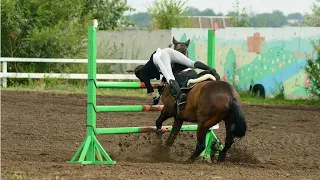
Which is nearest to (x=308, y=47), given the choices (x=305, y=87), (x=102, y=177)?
(x=305, y=87)

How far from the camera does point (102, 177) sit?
29.0ft

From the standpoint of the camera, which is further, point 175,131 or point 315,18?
point 315,18

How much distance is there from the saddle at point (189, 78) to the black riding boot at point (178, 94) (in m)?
0.06

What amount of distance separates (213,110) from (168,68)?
1161 millimetres

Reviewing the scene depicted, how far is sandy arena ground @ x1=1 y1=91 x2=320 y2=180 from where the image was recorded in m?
9.52

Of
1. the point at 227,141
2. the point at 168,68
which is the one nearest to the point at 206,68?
the point at 168,68

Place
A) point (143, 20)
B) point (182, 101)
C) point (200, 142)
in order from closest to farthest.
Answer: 1. point (200, 142)
2. point (182, 101)
3. point (143, 20)

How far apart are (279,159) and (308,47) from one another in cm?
1104

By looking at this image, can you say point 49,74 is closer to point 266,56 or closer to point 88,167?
point 266,56

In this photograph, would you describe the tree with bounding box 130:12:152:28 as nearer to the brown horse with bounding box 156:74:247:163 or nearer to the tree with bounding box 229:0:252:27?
the tree with bounding box 229:0:252:27

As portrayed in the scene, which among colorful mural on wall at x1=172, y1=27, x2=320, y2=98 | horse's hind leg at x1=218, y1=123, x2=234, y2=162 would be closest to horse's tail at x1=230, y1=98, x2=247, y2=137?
horse's hind leg at x1=218, y1=123, x2=234, y2=162

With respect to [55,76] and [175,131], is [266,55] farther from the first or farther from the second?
[175,131]

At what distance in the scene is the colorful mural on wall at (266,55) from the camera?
22734mm

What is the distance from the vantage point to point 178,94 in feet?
36.8
